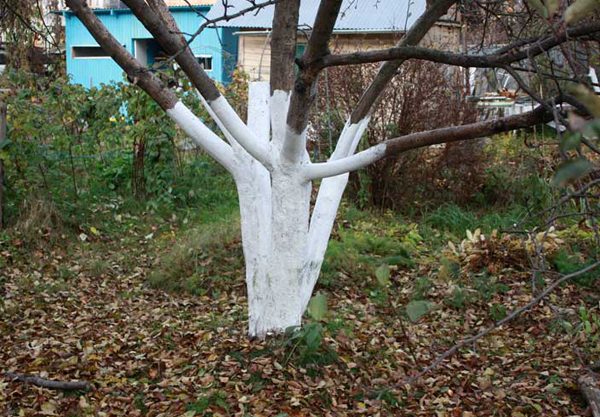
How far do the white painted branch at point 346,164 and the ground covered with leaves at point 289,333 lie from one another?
58 cm

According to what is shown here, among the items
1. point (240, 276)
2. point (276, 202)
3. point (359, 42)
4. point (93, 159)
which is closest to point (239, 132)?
point (276, 202)

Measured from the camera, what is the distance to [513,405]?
441 cm

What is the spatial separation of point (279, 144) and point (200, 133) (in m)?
0.49

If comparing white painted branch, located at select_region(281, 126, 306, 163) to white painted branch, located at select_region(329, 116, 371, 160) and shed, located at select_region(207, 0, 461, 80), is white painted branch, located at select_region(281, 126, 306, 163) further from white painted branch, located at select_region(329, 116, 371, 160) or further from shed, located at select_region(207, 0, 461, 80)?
shed, located at select_region(207, 0, 461, 80)

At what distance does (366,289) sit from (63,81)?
13.8 feet

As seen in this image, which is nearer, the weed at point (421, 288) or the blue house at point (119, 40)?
the weed at point (421, 288)

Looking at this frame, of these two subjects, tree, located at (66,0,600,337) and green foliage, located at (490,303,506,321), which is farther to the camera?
green foliage, located at (490,303,506,321)

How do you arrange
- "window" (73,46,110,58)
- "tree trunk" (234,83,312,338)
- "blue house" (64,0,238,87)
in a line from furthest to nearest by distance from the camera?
"window" (73,46,110,58), "blue house" (64,0,238,87), "tree trunk" (234,83,312,338)

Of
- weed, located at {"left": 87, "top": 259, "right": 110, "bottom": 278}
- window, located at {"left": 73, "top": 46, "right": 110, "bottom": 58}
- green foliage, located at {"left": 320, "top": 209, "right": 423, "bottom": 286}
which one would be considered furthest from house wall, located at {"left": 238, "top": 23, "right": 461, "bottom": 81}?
window, located at {"left": 73, "top": 46, "right": 110, "bottom": 58}

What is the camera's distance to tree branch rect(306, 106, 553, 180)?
3.49m

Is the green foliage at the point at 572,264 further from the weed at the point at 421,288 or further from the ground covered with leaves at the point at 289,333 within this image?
the weed at the point at 421,288

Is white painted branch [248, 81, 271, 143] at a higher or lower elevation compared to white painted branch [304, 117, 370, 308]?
higher

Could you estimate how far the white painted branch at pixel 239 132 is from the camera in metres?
4.27

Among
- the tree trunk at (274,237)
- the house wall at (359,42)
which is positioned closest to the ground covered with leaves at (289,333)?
the tree trunk at (274,237)
